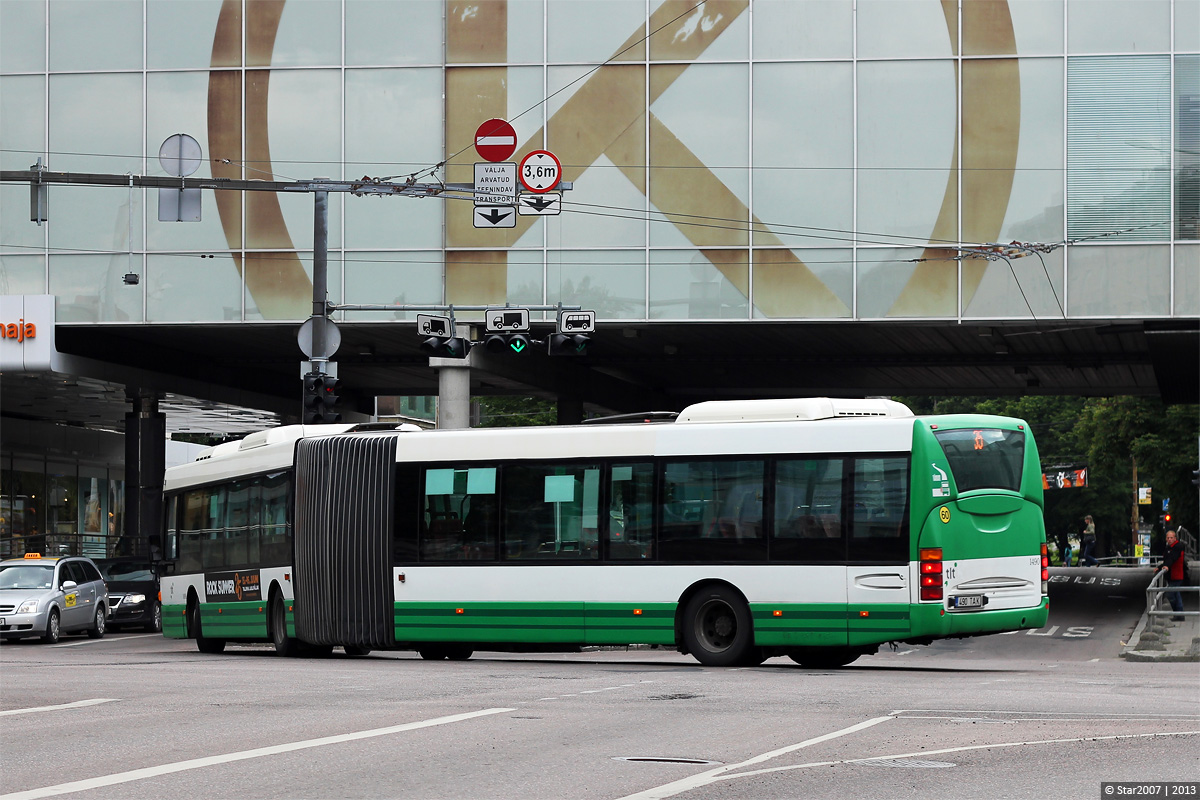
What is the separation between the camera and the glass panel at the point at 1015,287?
105ft

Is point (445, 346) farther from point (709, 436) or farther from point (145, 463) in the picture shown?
point (145, 463)

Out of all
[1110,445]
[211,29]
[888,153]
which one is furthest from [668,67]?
[1110,445]

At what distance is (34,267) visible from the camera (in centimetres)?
3512

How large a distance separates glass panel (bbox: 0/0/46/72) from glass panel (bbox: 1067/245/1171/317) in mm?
22801

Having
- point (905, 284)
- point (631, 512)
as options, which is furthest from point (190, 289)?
point (631, 512)

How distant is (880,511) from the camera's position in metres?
17.2

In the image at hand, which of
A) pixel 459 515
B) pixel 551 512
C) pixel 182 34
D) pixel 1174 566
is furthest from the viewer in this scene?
pixel 182 34

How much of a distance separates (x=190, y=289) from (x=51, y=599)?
9167mm

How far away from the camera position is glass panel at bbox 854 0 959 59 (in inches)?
1280

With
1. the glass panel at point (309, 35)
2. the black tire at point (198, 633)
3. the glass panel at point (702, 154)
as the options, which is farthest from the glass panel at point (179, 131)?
the black tire at point (198, 633)

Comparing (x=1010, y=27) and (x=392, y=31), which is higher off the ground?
(x=392, y=31)

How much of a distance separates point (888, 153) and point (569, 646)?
1677cm

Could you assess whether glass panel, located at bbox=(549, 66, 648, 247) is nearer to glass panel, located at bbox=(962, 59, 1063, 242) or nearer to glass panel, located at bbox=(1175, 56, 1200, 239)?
glass panel, located at bbox=(962, 59, 1063, 242)

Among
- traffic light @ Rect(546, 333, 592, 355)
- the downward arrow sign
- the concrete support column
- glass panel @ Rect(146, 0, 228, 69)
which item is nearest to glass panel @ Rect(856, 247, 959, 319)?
traffic light @ Rect(546, 333, 592, 355)
